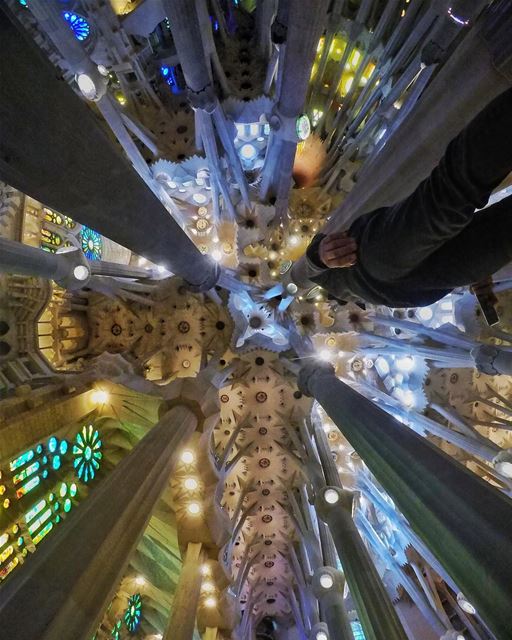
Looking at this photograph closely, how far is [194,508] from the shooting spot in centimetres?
756

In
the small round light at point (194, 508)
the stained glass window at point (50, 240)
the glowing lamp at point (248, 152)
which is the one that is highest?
the glowing lamp at point (248, 152)

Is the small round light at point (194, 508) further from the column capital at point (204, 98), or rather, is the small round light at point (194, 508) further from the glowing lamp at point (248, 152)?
the glowing lamp at point (248, 152)

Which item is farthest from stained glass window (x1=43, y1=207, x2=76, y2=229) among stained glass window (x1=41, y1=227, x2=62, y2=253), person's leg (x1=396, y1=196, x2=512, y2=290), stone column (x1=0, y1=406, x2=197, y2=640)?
person's leg (x1=396, y1=196, x2=512, y2=290)

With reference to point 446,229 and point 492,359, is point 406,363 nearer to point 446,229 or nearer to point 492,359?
point 492,359

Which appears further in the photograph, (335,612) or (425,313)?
(425,313)

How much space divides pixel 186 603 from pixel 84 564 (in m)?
4.22

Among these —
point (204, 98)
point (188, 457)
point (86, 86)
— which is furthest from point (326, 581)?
point (86, 86)

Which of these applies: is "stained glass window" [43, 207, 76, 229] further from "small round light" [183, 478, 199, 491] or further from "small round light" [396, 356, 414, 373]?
"small round light" [396, 356, 414, 373]

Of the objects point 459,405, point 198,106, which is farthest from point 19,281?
point 459,405

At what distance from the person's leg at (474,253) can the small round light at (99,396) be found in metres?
8.08

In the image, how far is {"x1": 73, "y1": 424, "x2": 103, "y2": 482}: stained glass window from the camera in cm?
893

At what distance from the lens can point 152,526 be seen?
28.2 feet

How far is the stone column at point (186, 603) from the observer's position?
18.7ft

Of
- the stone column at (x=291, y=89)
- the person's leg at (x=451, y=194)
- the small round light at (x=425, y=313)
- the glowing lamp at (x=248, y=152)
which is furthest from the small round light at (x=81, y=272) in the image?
the small round light at (x=425, y=313)
